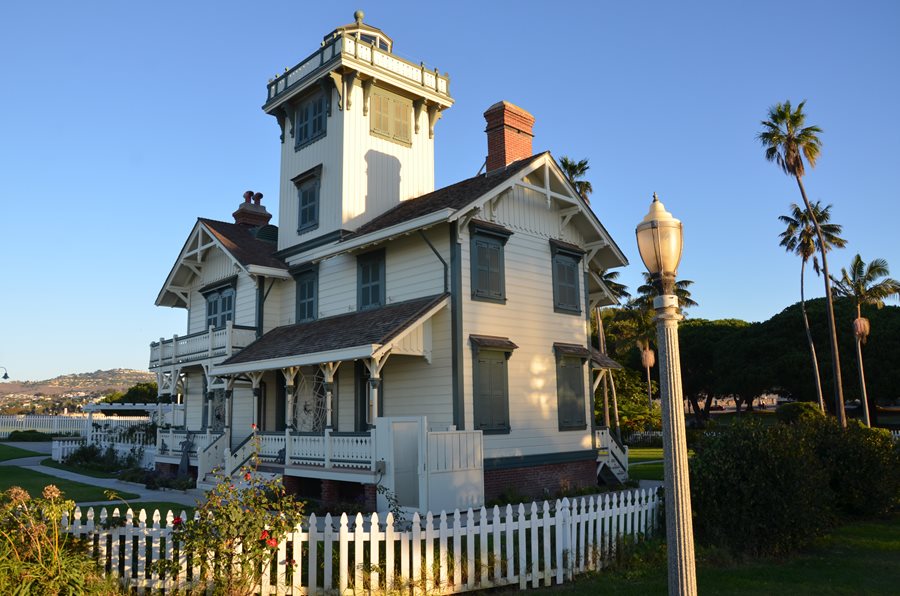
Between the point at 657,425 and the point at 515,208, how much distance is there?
29457 mm

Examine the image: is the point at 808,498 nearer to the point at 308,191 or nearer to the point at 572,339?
the point at 572,339

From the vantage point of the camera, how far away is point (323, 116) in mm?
22312

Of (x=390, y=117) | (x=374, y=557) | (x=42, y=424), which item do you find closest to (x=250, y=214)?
(x=390, y=117)

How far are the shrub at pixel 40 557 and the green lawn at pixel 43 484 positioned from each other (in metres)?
9.42

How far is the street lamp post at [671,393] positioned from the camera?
211 inches

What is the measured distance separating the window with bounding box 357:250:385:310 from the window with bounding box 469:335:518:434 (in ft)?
10.9

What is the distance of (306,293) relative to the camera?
21484 mm

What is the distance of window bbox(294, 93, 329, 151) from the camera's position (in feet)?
73.3

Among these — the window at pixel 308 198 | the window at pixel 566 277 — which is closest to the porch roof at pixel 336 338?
the window at pixel 308 198

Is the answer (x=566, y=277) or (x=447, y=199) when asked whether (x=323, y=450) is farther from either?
(x=566, y=277)

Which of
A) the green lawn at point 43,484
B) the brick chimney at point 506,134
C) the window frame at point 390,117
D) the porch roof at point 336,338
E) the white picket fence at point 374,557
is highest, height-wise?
the window frame at point 390,117

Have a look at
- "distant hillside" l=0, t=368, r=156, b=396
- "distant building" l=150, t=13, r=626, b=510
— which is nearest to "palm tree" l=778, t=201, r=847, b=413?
"distant building" l=150, t=13, r=626, b=510

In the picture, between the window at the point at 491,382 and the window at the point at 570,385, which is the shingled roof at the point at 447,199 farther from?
the window at the point at 570,385

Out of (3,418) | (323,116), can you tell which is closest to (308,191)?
(323,116)
